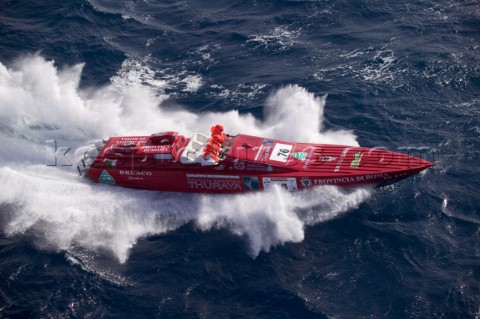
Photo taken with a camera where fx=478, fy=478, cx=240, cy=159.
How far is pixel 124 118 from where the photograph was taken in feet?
130

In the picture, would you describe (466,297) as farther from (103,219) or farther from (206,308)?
(103,219)

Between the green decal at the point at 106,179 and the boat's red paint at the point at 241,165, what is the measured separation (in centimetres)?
7

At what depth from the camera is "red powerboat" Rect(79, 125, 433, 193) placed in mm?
30812

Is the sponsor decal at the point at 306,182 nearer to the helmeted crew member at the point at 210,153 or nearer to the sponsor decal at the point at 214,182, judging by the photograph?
the sponsor decal at the point at 214,182

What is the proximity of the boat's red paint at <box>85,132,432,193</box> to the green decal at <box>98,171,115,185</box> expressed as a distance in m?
0.07

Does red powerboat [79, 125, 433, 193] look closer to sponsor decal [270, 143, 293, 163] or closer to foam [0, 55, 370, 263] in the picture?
sponsor decal [270, 143, 293, 163]

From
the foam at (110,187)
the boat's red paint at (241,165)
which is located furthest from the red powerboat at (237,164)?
the foam at (110,187)

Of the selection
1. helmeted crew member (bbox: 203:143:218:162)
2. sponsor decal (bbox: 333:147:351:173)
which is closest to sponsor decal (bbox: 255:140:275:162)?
helmeted crew member (bbox: 203:143:218:162)

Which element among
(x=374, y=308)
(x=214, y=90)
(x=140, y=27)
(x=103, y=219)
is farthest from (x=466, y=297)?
(x=140, y=27)

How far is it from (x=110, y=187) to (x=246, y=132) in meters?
11.1

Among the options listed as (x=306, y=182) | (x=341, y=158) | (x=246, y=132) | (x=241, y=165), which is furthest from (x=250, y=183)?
(x=246, y=132)

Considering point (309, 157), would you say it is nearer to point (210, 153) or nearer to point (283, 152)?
point (283, 152)

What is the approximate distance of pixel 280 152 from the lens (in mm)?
32188

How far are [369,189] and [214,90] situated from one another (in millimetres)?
17360
